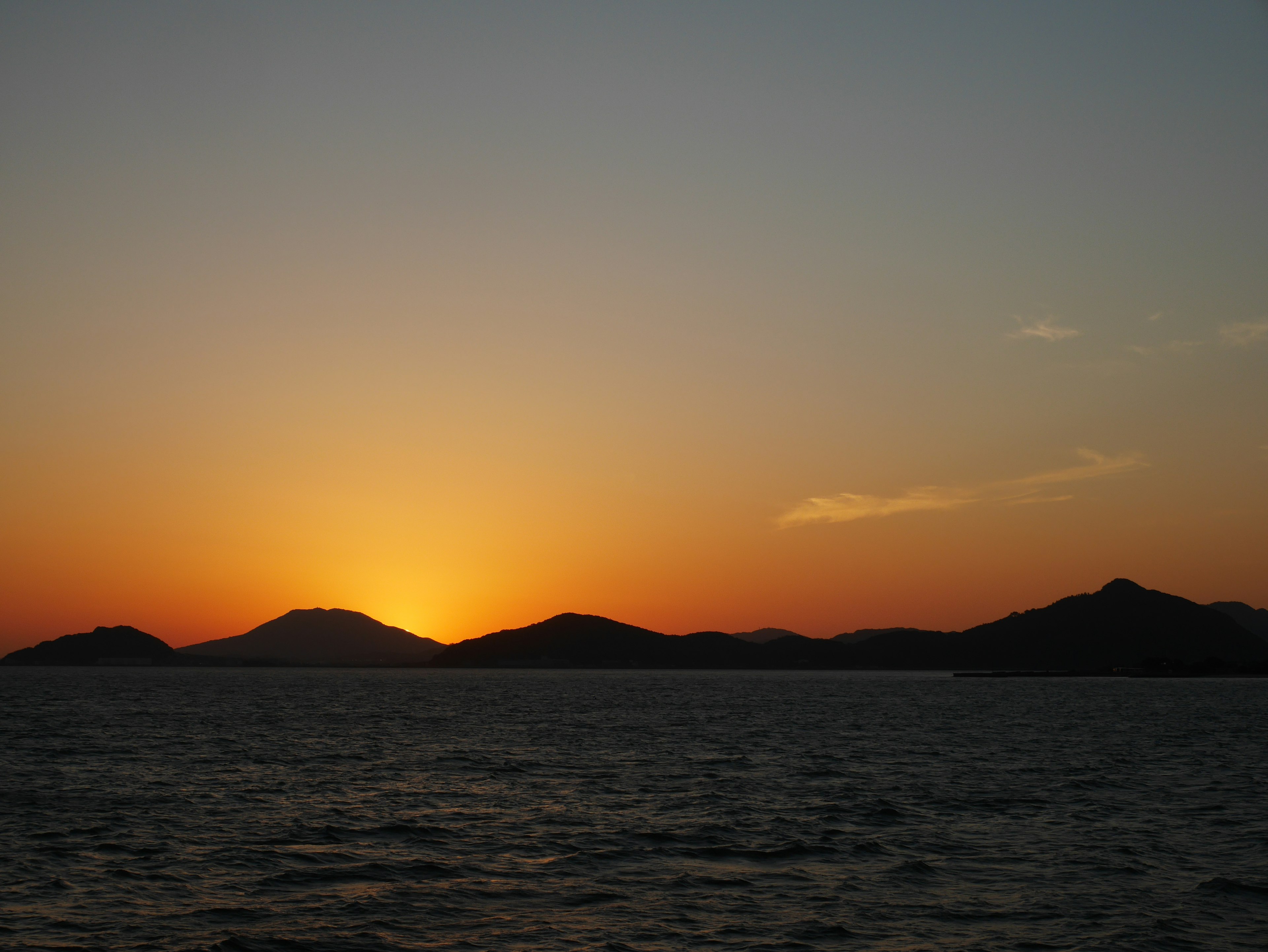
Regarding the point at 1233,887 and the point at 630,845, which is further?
the point at 630,845

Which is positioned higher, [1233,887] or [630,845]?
[630,845]

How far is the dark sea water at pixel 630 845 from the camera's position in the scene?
81.8 ft

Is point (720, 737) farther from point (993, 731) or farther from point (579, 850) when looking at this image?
point (579, 850)

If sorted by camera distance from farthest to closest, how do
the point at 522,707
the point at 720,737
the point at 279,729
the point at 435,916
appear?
the point at 522,707 → the point at 279,729 → the point at 720,737 → the point at 435,916

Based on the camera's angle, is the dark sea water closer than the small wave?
Yes

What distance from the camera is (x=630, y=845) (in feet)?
115

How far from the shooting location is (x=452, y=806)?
143 ft

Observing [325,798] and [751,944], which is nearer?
[751,944]

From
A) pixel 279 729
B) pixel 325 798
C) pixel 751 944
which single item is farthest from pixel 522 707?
pixel 751 944

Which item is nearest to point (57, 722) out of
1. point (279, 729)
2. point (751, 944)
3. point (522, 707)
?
point (279, 729)

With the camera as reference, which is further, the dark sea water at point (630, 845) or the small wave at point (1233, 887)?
the small wave at point (1233, 887)

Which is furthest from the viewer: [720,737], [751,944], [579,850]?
[720,737]

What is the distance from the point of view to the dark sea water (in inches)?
982

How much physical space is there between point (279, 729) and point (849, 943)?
258ft
